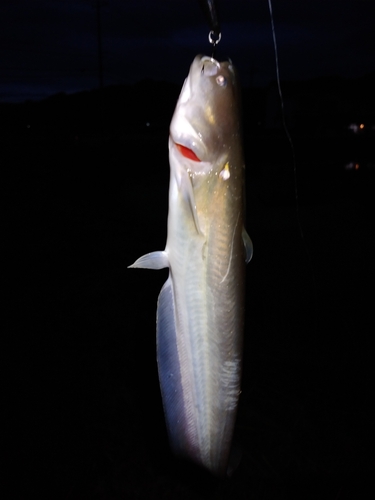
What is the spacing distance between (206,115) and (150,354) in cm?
290

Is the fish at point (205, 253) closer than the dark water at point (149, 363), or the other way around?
the fish at point (205, 253)

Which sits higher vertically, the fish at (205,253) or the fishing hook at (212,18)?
the fishing hook at (212,18)

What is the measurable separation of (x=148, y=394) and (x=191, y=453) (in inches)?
79.6

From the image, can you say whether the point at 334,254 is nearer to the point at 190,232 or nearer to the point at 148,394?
the point at 148,394

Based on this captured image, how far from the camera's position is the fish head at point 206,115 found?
1.33 meters

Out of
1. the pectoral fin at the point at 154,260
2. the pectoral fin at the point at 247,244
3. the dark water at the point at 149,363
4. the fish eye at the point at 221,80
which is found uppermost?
the fish eye at the point at 221,80

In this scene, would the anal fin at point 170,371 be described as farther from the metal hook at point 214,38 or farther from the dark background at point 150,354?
the metal hook at point 214,38

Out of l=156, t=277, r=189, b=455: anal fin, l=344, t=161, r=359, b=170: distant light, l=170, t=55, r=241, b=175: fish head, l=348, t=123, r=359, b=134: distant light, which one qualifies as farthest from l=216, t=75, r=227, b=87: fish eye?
l=348, t=123, r=359, b=134: distant light

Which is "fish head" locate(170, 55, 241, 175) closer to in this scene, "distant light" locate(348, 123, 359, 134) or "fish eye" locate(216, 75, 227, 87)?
"fish eye" locate(216, 75, 227, 87)

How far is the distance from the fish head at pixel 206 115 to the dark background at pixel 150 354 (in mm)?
642

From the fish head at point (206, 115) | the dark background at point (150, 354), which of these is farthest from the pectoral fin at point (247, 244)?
the dark background at point (150, 354)

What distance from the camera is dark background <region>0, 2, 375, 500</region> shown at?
286 centimetres

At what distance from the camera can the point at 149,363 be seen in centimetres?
377

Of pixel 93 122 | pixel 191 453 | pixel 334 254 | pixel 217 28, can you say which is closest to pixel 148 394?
pixel 191 453
